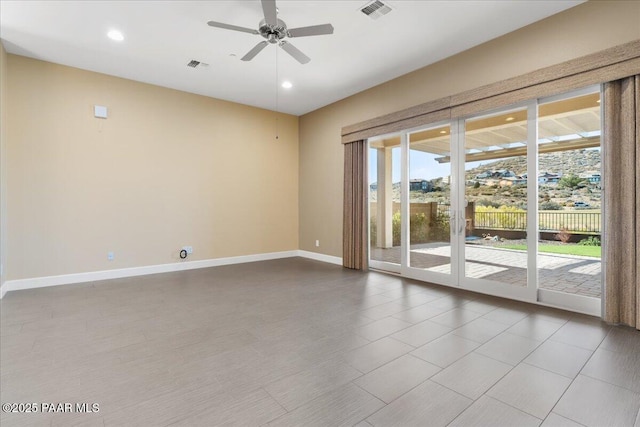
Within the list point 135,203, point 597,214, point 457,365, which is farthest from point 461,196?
point 135,203

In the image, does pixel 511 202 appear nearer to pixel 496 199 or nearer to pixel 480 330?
pixel 496 199

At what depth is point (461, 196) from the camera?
14.6ft

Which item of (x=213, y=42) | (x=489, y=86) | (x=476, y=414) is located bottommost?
(x=476, y=414)

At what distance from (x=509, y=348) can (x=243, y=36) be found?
4.52 metres

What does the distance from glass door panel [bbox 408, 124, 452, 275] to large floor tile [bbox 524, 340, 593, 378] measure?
199cm

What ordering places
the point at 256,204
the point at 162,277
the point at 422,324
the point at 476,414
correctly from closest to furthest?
the point at 476,414, the point at 422,324, the point at 162,277, the point at 256,204

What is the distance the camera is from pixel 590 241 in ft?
11.5

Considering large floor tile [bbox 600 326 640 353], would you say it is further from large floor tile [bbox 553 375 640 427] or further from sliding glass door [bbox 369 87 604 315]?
large floor tile [bbox 553 375 640 427]

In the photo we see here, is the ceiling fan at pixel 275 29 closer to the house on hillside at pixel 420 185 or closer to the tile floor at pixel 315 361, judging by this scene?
the house on hillside at pixel 420 185

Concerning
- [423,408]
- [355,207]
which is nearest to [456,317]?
[423,408]

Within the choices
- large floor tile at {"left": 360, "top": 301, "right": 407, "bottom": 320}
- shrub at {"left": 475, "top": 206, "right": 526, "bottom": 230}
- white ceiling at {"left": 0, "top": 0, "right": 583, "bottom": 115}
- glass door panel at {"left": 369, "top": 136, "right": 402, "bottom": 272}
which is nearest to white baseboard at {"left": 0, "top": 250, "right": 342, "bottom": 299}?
glass door panel at {"left": 369, "top": 136, "right": 402, "bottom": 272}

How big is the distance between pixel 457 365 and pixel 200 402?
6.12ft

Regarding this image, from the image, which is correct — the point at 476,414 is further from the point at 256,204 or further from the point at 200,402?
the point at 256,204

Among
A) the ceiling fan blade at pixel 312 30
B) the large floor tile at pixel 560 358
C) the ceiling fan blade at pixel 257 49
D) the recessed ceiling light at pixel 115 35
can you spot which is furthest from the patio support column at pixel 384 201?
the recessed ceiling light at pixel 115 35
